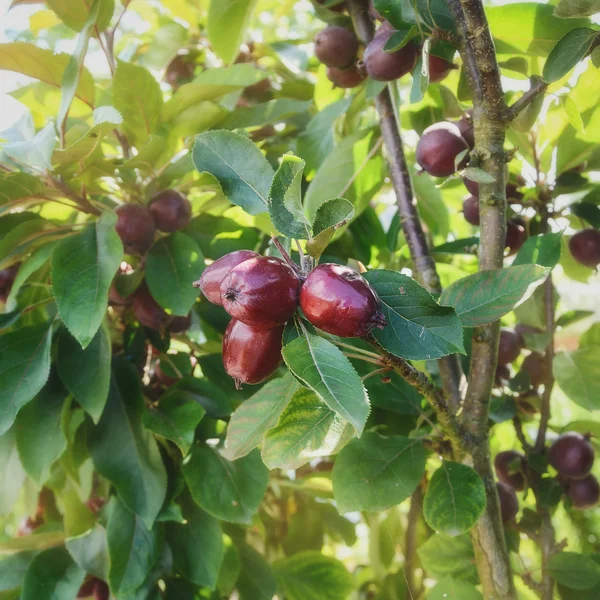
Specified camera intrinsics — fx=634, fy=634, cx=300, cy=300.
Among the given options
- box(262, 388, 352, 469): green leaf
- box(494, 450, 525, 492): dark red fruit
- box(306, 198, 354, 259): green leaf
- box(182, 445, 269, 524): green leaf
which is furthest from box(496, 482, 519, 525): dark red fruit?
box(306, 198, 354, 259): green leaf

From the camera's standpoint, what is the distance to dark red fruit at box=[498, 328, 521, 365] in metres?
0.93

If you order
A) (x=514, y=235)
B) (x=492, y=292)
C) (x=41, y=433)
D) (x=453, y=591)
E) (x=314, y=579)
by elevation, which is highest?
(x=492, y=292)

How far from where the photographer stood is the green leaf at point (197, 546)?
2.71ft

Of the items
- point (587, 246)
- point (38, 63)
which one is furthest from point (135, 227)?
point (587, 246)

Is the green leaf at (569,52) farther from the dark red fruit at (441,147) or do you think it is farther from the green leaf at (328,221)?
the green leaf at (328,221)

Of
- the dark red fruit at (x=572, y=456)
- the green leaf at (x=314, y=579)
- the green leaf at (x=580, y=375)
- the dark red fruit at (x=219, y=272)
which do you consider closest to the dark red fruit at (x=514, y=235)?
the green leaf at (x=580, y=375)

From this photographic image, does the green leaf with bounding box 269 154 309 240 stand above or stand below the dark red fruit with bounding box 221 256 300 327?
above

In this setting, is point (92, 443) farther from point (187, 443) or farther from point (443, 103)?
point (443, 103)

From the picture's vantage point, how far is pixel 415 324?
47 cm

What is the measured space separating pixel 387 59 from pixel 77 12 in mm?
483

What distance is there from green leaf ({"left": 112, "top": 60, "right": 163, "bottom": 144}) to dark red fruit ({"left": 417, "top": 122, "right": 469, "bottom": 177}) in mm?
425

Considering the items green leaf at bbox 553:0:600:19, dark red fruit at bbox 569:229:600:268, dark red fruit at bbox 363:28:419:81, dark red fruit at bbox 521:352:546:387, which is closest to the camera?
green leaf at bbox 553:0:600:19

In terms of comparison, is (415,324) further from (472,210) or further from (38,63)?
(38,63)

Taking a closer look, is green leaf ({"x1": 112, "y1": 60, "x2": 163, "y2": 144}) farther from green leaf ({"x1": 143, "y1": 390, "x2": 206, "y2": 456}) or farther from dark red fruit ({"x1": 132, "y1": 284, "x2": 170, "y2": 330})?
green leaf ({"x1": 143, "y1": 390, "x2": 206, "y2": 456})
